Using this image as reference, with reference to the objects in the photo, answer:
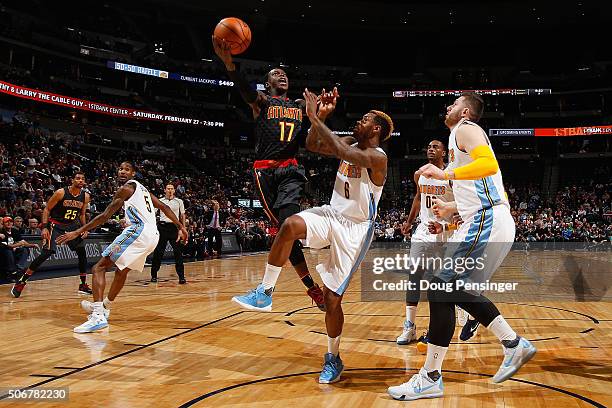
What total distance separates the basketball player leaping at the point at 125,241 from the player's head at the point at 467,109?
3928mm

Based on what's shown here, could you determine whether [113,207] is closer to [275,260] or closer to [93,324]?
[93,324]

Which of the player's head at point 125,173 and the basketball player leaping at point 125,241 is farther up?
the player's head at point 125,173

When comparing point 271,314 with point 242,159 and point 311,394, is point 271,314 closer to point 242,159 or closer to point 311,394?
point 311,394

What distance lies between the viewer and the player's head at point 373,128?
439cm

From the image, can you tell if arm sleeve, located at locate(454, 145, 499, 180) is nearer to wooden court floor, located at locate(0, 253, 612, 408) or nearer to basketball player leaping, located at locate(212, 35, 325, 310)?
wooden court floor, located at locate(0, 253, 612, 408)

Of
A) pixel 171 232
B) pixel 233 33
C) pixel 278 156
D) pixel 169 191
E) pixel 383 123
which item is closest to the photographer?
pixel 383 123

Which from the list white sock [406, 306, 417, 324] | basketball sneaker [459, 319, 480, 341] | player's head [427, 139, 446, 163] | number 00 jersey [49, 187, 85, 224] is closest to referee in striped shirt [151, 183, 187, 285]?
number 00 jersey [49, 187, 85, 224]

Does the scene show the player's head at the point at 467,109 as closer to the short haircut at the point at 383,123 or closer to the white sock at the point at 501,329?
the short haircut at the point at 383,123

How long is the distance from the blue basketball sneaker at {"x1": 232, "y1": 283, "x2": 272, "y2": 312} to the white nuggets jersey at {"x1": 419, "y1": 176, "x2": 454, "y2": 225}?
8.04 feet

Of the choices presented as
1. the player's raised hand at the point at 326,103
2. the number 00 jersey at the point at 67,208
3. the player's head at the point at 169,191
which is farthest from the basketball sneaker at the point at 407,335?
the player's head at the point at 169,191

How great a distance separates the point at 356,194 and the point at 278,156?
1.36 metres

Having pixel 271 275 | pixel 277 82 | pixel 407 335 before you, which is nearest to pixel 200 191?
pixel 277 82

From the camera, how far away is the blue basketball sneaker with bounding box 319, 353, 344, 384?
13.4 ft

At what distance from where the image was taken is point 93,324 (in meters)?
6.08
